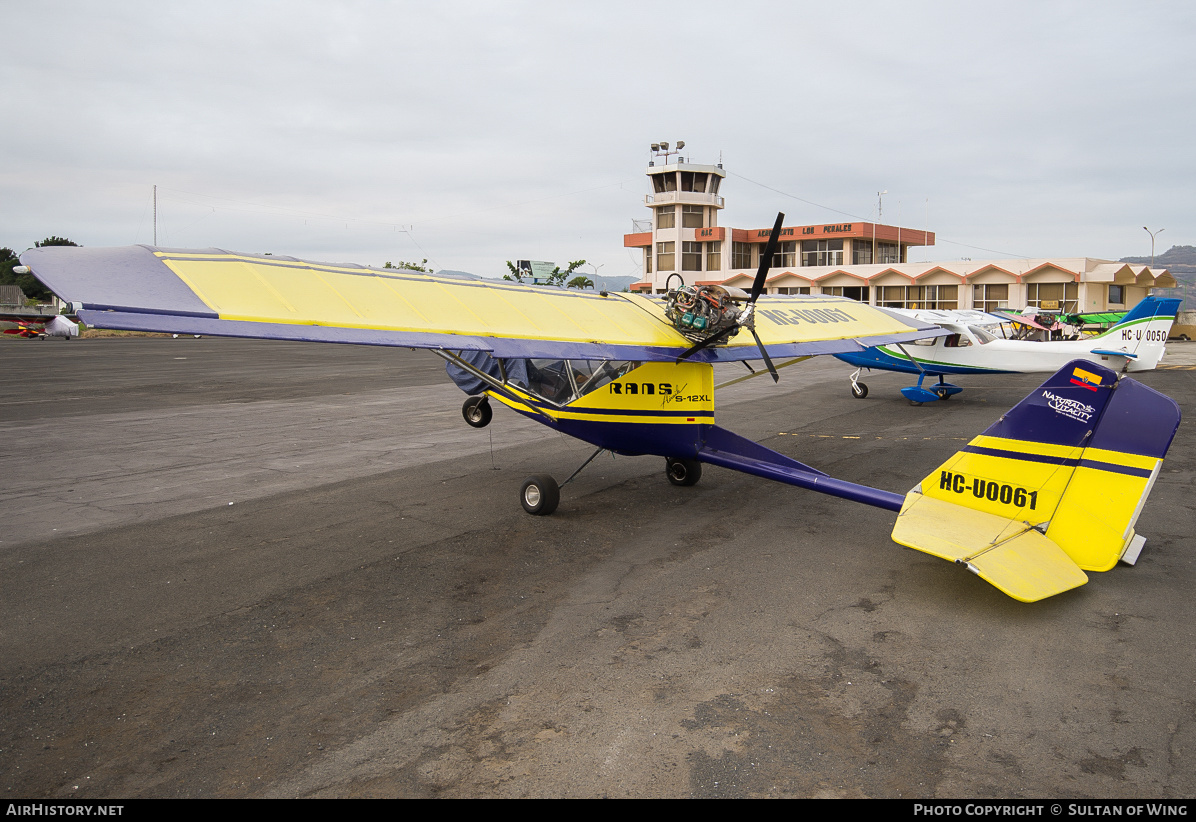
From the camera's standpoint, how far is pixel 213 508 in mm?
9031

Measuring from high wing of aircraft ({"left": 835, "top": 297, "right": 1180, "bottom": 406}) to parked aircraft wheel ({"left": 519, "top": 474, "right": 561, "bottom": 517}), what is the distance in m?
11.0

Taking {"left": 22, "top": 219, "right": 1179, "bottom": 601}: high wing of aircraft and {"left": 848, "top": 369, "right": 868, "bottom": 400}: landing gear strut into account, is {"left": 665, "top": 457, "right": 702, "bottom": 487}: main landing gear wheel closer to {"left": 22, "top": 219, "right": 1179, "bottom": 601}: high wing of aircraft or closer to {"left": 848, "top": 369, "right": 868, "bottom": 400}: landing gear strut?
{"left": 22, "top": 219, "right": 1179, "bottom": 601}: high wing of aircraft

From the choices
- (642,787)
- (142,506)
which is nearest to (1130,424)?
(642,787)

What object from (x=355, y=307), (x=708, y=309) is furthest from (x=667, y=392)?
(x=355, y=307)

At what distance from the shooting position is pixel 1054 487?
5855 mm

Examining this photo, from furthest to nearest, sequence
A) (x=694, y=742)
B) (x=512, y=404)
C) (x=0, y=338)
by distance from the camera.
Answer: (x=0, y=338)
(x=512, y=404)
(x=694, y=742)

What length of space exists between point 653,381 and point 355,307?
3.62 metres

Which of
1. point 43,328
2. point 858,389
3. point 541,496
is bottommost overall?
point 541,496

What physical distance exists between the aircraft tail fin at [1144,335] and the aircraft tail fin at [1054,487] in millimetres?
14825

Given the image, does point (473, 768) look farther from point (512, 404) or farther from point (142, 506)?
point (142, 506)

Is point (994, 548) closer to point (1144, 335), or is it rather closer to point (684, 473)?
point (684, 473)

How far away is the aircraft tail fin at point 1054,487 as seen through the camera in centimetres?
548

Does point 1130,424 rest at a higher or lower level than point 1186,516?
higher

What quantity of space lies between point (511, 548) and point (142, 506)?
17.0ft
